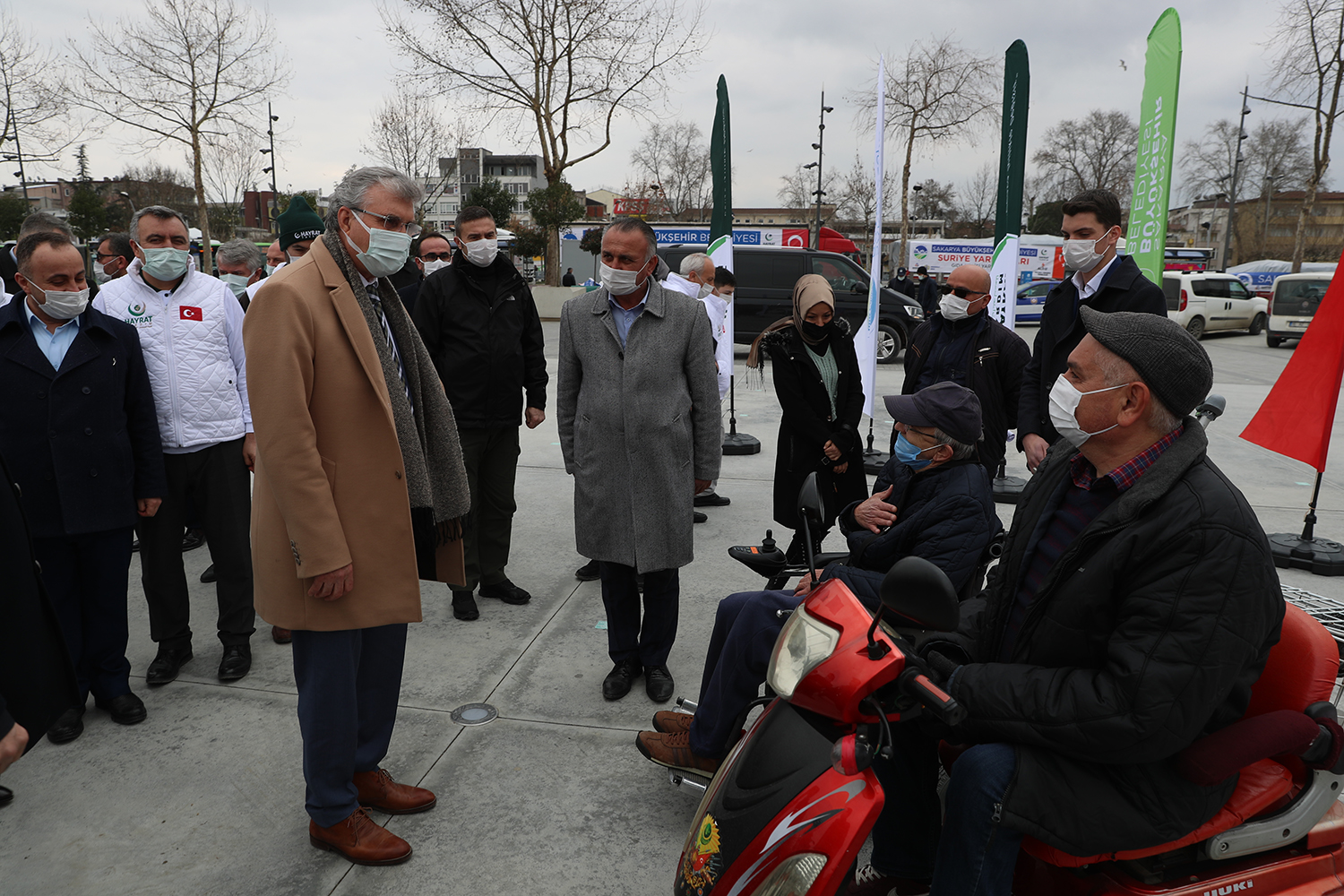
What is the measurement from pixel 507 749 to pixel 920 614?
6.63 ft

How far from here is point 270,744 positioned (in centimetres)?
319

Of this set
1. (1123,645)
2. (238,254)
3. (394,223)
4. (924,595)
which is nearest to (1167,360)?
(1123,645)

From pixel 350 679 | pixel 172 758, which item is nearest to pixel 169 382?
pixel 172 758

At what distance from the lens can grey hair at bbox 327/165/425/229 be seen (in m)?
2.51

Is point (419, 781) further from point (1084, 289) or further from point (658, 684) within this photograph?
Result: point (1084, 289)

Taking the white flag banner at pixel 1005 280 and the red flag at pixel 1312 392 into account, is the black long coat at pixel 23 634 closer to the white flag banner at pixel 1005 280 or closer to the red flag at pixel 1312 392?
the red flag at pixel 1312 392

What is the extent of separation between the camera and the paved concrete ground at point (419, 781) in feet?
8.16

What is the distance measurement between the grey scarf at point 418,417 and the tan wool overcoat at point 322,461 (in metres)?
0.09

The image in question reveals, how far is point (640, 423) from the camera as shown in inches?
133

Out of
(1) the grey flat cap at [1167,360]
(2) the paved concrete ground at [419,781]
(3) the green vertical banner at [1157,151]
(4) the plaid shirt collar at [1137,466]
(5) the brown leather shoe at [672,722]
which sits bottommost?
(2) the paved concrete ground at [419,781]

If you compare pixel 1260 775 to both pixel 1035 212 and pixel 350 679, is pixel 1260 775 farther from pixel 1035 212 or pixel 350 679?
pixel 1035 212

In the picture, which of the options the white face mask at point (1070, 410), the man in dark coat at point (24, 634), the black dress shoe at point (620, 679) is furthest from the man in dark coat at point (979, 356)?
the man in dark coat at point (24, 634)

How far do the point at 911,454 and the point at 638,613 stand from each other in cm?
142

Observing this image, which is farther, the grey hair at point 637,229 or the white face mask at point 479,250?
the white face mask at point 479,250
